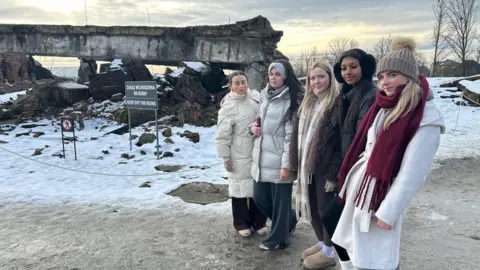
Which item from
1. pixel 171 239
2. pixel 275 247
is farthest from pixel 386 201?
pixel 171 239

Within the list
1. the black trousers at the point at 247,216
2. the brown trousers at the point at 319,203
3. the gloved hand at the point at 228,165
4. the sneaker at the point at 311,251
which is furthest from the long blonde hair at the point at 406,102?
the black trousers at the point at 247,216

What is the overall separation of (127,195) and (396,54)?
501 centimetres

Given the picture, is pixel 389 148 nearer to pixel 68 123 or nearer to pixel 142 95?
pixel 142 95

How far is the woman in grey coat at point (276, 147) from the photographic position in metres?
3.62

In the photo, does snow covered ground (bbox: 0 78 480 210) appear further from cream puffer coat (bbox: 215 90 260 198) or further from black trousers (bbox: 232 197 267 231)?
cream puffer coat (bbox: 215 90 260 198)

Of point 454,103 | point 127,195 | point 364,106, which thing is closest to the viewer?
point 364,106

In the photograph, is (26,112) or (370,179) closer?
(370,179)

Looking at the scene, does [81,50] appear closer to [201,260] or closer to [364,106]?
[201,260]

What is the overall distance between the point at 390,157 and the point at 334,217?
0.94 metres

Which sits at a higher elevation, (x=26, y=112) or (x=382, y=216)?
(x=382, y=216)

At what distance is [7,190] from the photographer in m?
6.33

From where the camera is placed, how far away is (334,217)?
116 inches

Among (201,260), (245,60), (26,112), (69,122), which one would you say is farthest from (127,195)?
(26,112)

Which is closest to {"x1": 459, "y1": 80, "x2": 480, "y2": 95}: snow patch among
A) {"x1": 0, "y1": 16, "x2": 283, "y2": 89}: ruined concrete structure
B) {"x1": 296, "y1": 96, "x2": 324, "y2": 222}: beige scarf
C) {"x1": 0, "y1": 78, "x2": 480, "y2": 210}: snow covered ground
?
{"x1": 0, "y1": 78, "x2": 480, "y2": 210}: snow covered ground
